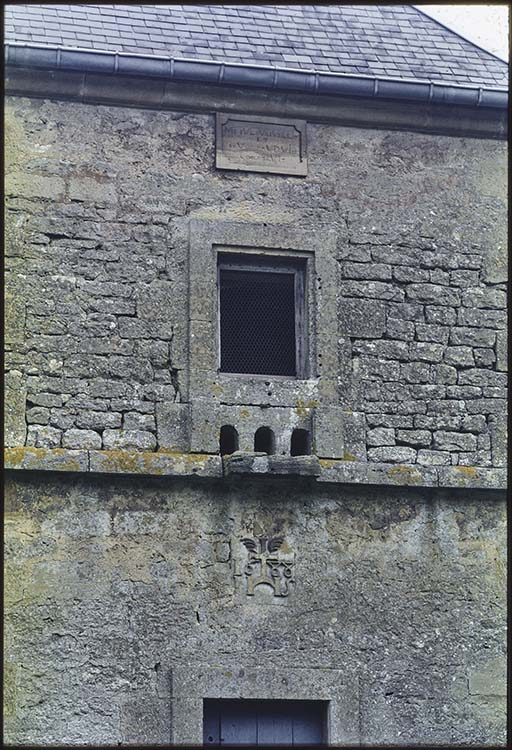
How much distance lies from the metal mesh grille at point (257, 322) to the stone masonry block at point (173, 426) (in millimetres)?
453

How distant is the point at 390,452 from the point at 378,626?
3.73 ft

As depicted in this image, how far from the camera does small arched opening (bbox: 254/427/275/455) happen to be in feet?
34.7

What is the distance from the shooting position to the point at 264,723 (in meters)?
10.2

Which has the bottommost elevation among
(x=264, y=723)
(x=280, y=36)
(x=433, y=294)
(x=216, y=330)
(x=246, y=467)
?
(x=264, y=723)

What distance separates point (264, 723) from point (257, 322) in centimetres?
261

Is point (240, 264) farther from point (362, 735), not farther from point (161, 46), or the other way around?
point (362, 735)

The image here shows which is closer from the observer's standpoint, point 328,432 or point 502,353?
point 328,432

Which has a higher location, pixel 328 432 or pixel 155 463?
pixel 328 432

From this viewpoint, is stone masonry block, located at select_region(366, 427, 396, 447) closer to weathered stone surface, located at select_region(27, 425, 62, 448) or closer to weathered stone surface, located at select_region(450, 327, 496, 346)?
weathered stone surface, located at select_region(450, 327, 496, 346)

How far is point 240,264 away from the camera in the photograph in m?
11.0

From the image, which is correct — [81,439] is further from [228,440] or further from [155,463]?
[228,440]

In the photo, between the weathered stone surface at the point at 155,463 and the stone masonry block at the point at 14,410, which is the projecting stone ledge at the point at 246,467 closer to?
the weathered stone surface at the point at 155,463

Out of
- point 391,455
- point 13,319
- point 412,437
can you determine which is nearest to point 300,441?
point 391,455

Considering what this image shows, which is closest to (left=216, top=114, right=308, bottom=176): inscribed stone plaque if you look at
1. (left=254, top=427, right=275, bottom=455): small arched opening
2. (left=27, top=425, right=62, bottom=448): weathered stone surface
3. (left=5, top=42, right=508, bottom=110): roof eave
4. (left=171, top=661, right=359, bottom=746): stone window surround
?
(left=5, top=42, right=508, bottom=110): roof eave
